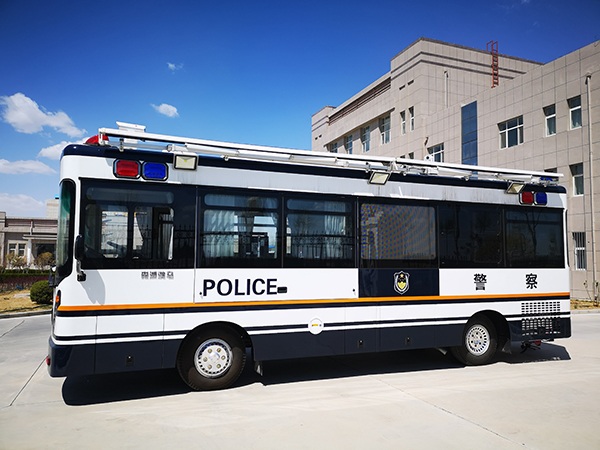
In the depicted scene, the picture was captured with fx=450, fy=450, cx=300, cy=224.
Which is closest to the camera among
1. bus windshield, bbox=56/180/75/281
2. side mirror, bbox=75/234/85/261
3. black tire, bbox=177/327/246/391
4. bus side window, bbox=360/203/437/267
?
side mirror, bbox=75/234/85/261

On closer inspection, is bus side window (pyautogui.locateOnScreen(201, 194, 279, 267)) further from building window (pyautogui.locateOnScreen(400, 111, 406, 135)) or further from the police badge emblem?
building window (pyautogui.locateOnScreen(400, 111, 406, 135))

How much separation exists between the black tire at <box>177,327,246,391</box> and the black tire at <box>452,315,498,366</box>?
4.21 metres

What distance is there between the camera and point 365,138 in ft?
145

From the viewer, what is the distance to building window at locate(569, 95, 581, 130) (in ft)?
77.3

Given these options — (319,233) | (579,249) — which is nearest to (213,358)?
(319,233)

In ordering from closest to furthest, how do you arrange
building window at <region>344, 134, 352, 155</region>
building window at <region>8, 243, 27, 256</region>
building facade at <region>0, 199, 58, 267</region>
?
1. building window at <region>344, 134, 352, 155</region>
2. building facade at <region>0, 199, 58, 267</region>
3. building window at <region>8, 243, 27, 256</region>

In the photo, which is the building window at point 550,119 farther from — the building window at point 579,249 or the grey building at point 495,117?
the building window at point 579,249

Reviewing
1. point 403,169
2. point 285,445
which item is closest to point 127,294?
point 285,445

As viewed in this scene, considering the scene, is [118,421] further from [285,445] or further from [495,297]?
[495,297]

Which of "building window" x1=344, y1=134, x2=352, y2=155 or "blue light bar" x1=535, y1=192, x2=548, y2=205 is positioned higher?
"building window" x1=344, y1=134, x2=352, y2=155

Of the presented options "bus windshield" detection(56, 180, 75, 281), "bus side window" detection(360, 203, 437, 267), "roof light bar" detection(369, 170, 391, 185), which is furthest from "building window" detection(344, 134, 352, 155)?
"bus windshield" detection(56, 180, 75, 281)

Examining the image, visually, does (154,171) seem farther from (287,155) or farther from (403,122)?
(403,122)

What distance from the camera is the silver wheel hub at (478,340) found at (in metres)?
8.41

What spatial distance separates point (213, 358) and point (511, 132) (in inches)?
1059
